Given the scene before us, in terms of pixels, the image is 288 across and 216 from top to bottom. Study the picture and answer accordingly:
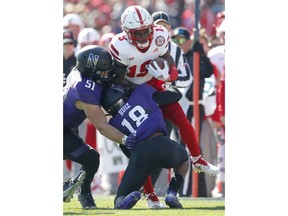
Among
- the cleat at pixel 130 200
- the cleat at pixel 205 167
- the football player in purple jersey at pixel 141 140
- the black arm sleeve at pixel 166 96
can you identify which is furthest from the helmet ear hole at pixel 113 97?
the cleat at pixel 205 167

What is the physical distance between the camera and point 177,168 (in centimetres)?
808

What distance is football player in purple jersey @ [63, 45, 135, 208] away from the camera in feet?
25.9

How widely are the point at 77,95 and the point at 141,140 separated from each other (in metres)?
0.58

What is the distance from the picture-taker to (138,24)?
7.94 meters

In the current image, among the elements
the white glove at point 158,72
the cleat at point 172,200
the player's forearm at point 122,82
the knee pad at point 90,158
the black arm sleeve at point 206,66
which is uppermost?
the black arm sleeve at point 206,66

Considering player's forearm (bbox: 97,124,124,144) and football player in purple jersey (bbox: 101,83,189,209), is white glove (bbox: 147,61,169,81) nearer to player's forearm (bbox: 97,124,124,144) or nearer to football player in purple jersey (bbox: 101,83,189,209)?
football player in purple jersey (bbox: 101,83,189,209)

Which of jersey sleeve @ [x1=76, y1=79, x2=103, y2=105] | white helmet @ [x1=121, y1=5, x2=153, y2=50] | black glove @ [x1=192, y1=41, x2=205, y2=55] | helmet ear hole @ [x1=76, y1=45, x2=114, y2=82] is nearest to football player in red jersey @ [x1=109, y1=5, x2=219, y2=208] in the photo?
white helmet @ [x1=121, y1=5, x2=153, y2=50]

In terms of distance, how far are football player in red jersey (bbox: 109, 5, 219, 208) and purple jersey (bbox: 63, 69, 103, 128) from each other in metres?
0.26

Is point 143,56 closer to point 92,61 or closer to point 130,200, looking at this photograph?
point 92,61

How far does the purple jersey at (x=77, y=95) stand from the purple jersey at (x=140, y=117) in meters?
0.21

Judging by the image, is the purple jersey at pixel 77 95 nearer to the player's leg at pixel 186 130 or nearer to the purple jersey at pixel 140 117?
the purple jersey at pixel 140 117

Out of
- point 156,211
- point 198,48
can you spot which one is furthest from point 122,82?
point 198,48

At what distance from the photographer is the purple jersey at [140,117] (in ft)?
25.7
